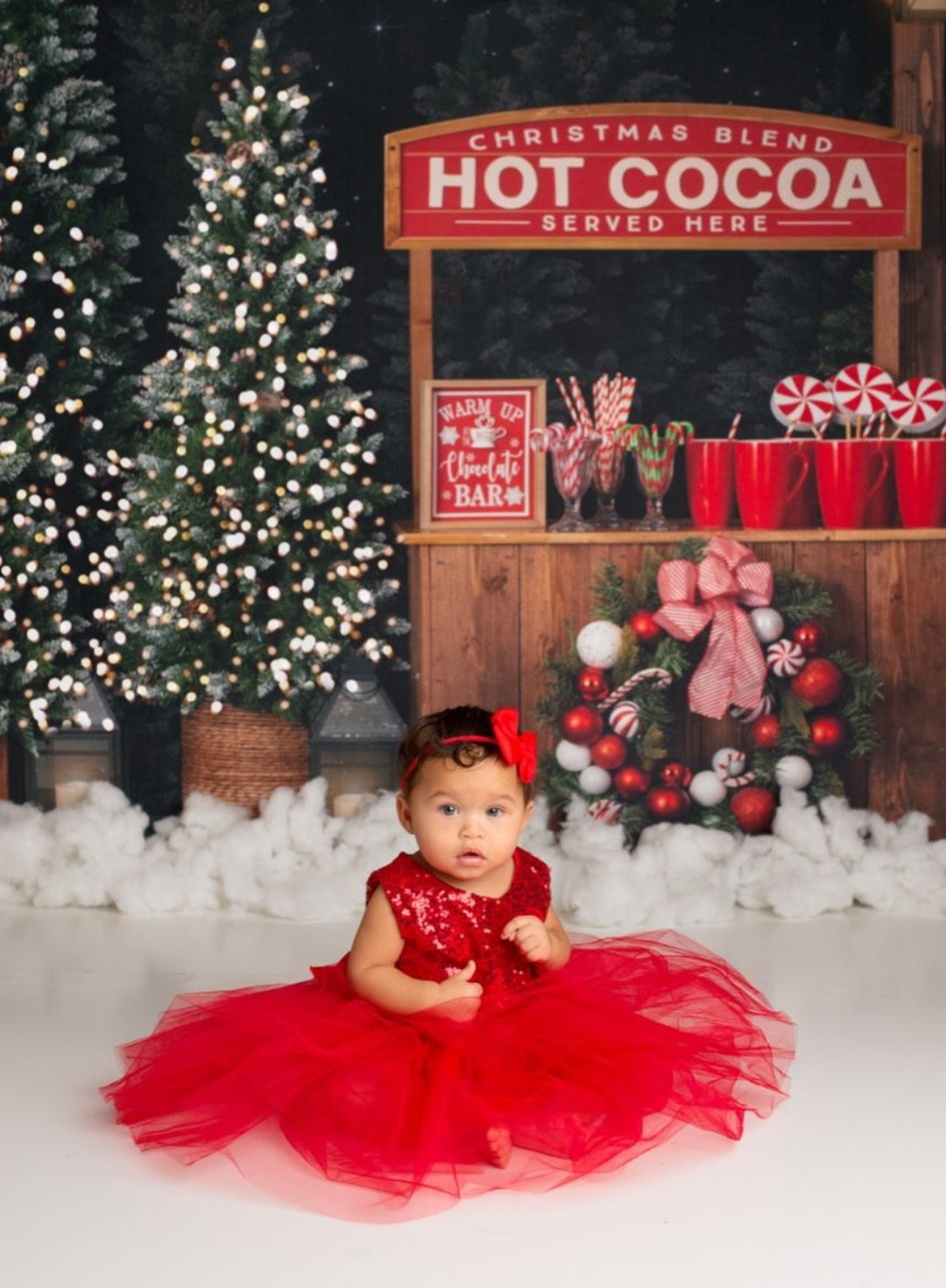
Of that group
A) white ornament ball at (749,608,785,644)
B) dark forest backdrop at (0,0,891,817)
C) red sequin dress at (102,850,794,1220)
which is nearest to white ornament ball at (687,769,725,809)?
white ornament ball at (749,608,785,644)

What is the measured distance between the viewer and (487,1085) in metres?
2.28

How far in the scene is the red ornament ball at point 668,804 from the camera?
12.9ft

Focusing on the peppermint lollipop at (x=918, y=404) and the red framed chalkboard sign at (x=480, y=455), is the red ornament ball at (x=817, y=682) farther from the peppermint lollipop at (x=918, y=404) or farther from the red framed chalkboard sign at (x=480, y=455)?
the red framed chalkboard sign at (x=480, y=455)

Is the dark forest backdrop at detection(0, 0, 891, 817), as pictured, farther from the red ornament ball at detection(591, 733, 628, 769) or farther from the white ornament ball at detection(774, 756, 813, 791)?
the white ornament ball at detection(774, 756, 813, 791)

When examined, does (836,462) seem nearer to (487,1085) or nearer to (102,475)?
(102,475)

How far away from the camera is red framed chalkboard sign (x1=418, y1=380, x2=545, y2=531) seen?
13.5 ft

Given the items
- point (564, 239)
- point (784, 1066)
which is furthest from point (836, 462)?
point (784, 1066)

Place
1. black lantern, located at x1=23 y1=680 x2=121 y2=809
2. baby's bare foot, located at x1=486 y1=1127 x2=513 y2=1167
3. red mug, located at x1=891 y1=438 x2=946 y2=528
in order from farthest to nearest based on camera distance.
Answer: black lantern, located at x1=23 y1=680 x2=121 y2=809 < red mug, located at x1=891 y1=438 x2=946 y2=528 < baby's bare foot, located at x1=486 y1=1127 x2=513 y2=1167

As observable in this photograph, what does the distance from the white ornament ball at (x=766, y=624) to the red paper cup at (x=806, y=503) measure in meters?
0.30

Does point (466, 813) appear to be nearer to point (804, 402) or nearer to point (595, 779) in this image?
point (595, 779)

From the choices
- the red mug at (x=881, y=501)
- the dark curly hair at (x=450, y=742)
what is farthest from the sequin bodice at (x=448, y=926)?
the red mug at (x=881, y=501)

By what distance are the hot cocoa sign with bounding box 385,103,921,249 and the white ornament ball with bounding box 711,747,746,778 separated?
4.28 ft

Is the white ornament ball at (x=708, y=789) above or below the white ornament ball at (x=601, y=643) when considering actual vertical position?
below

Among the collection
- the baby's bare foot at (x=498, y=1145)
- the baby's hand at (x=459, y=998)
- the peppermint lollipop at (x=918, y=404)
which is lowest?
the baby's bare foot at (x=498, y=1145)
